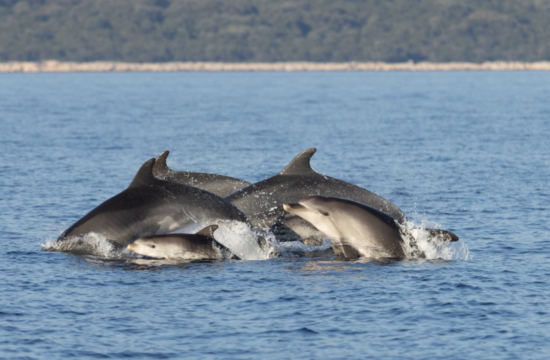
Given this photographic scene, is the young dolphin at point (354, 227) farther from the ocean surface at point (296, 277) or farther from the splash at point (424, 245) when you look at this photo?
the ocean surface at point (296, 277)

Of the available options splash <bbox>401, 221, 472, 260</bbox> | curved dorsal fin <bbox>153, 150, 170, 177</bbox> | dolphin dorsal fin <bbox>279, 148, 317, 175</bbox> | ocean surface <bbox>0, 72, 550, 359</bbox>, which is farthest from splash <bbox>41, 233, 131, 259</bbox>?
splash <bbox>401, 221, 472, 260</bbox>

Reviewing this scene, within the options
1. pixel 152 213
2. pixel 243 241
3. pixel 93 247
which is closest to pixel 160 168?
pixel 152 213

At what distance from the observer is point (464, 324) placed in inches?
607

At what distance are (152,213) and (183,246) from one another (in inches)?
47.4

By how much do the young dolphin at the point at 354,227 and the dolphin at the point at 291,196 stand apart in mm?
1704

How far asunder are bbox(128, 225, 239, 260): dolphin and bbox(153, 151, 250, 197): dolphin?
322 centimetres

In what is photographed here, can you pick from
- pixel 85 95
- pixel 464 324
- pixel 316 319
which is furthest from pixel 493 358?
pixel 85 95

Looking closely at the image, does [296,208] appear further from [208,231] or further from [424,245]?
[424,245]

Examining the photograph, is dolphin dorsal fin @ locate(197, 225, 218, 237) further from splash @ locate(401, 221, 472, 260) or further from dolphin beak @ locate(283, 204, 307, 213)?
splash @ locate(401, 221, 472, 260)

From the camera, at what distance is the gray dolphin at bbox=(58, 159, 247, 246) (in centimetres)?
2009

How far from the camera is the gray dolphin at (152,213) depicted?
20094 mm

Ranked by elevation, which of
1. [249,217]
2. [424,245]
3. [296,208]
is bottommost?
[424,245]

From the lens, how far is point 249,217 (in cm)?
2144

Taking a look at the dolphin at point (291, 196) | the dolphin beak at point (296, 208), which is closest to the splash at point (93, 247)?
the dolphin at point (291, 196)
